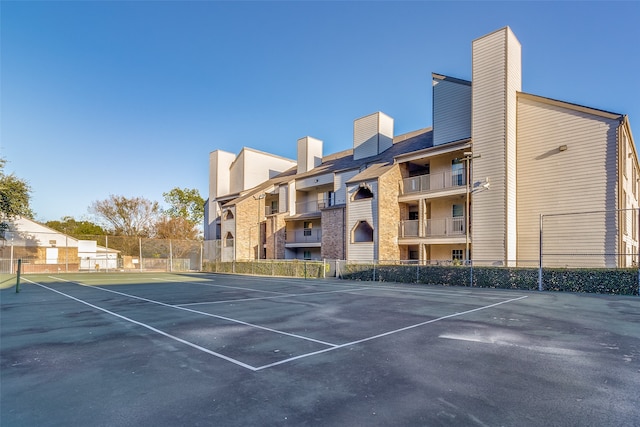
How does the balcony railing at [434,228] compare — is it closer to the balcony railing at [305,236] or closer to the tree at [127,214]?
the balcony railing at [305,236]

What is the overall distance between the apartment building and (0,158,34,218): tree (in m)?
24.3

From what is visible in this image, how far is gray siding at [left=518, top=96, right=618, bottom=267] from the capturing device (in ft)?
54.9

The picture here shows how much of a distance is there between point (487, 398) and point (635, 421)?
4.20 ft

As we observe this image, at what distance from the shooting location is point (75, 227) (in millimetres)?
60812

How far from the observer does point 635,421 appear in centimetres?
327

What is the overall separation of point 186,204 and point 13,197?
31.6 meters

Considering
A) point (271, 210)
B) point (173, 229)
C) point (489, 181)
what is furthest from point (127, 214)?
point (489, 181)

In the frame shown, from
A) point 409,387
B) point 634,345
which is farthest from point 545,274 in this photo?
point 409,387

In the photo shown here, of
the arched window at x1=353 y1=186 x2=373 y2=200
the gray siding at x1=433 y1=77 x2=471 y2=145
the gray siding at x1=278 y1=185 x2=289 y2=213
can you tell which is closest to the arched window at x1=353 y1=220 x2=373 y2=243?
the arched window at x1=353 y1=186 x2=373 y2=200

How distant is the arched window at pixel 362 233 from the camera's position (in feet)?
83.2

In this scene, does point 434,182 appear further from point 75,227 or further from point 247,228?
point 75,227

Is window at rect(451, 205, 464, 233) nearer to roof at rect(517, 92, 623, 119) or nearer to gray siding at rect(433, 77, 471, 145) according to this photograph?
gray siding at rect(433, 77, 471, 145)

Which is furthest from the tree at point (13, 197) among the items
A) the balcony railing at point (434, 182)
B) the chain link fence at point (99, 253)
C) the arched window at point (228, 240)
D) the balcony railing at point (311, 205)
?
the balcony railing at point (434, 182)

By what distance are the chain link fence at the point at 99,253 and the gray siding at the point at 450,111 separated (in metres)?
25.3
